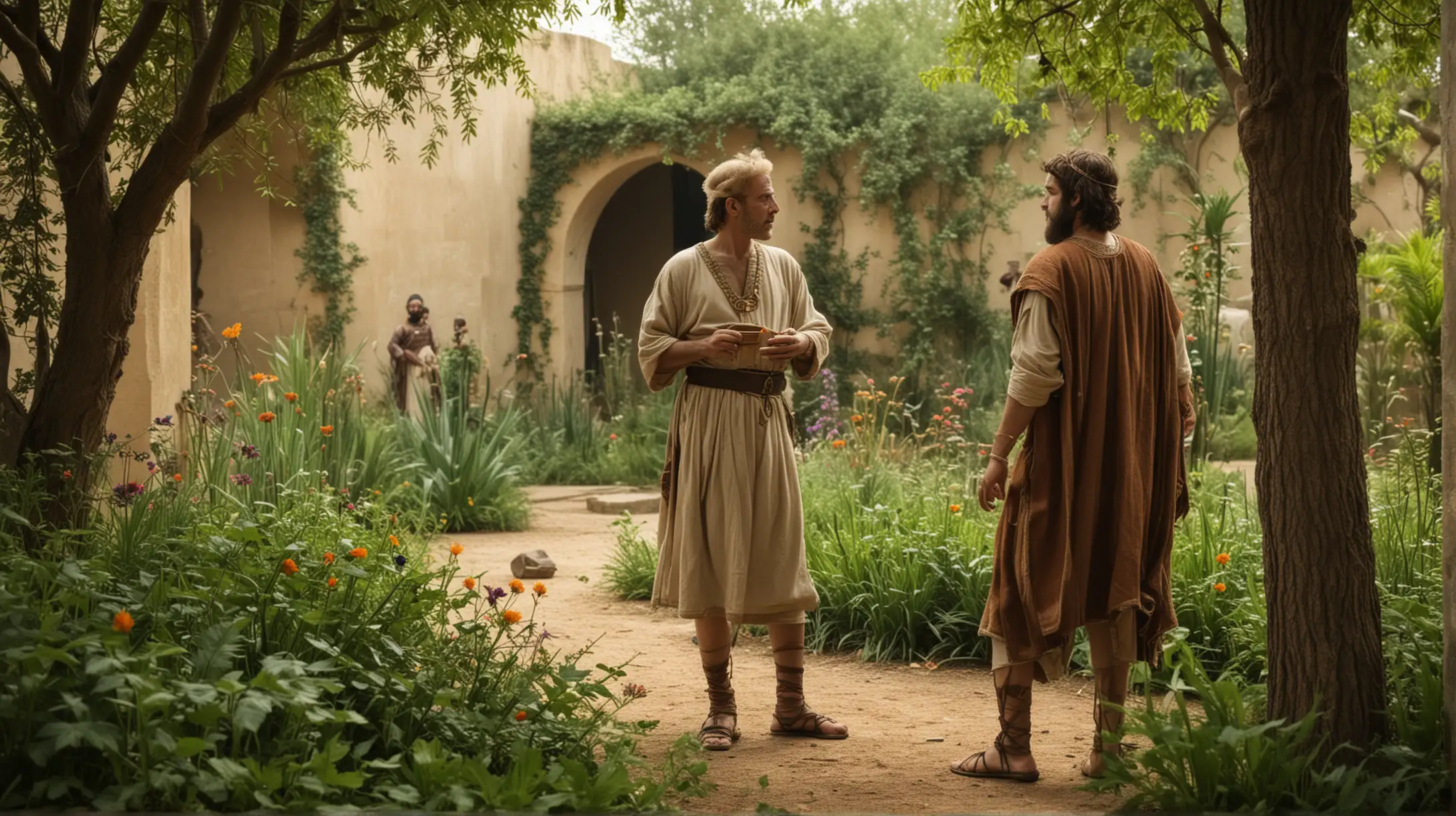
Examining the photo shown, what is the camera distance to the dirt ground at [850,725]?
3250 mm

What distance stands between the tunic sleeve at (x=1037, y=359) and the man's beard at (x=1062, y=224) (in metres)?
0.22

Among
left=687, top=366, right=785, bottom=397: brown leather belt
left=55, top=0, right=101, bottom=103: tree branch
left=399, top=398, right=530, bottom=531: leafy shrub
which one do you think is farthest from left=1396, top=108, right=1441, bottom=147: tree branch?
left=55, top=0, right=101, bottom=103: tree branch

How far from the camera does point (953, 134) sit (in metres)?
14.6

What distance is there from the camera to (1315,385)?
3006 mm

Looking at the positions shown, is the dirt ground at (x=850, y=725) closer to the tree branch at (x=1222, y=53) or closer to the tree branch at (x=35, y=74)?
the tree branch at (x=1222, y=53)

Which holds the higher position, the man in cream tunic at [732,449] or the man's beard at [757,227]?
the man's beard at [757,227]

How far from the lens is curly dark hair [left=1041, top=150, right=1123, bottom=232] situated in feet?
11.0

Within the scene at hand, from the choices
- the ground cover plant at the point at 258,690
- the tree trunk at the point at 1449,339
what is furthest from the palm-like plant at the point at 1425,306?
the ground cover plant at the point at 258,690

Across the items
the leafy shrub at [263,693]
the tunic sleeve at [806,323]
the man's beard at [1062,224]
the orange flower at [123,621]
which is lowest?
the leafy shrub at [263,693]

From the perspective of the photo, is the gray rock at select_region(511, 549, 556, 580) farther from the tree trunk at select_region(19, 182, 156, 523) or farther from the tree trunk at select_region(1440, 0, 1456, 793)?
the tree trunk at select_region(1440, 0, 1456, 793)

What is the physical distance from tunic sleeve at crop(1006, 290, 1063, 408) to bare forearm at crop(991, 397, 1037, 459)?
2 centimetres

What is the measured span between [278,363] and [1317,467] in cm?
579

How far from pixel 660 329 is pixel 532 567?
355 centimetres

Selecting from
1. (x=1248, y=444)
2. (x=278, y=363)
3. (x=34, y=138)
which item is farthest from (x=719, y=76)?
(x=34, y=138)
